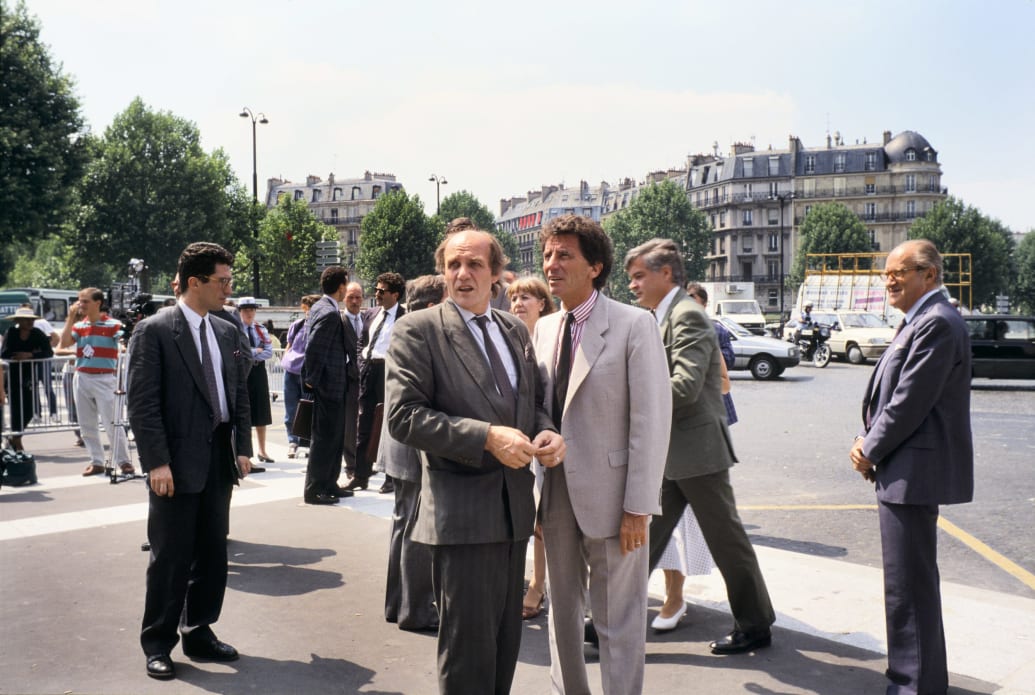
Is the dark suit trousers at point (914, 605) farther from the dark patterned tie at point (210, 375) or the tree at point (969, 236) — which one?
the tree at point (969, 236)

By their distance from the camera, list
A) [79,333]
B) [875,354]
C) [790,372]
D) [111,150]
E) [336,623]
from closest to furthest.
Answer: [336,623], [79,333], [790,372], [875,354], [111,150]

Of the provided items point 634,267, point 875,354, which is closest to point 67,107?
point 875,354

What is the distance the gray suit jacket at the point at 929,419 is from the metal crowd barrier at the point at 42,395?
8921 mm

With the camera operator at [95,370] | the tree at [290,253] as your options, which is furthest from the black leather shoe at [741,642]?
the tree at [290,253]

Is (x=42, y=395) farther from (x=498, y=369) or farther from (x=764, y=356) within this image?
(x=764, y=356)

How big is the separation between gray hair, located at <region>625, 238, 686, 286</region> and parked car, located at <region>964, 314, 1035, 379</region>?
669 inches

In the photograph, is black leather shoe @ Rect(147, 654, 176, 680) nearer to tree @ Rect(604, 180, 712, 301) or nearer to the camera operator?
the camera operator

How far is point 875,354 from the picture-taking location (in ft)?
85.7

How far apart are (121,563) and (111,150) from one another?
160 feet

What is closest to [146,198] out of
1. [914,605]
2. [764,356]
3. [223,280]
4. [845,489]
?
[764,356]

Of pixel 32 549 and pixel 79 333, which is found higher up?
pixel 79 333

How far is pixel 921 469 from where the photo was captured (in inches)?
140

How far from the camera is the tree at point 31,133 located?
28969 millimetres

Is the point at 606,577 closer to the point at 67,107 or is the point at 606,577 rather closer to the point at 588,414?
the point at 588,414
